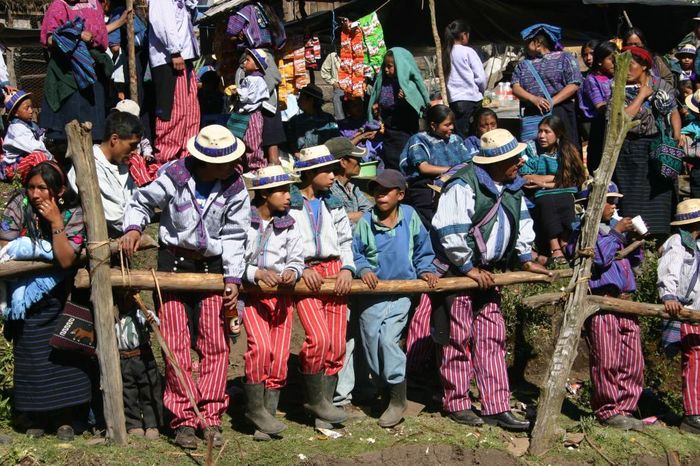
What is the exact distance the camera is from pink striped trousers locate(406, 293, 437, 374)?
7.89 m

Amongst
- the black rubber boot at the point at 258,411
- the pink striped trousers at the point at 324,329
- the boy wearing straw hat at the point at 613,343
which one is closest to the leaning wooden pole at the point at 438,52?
the boy wearing straw hat at the point at 613,343

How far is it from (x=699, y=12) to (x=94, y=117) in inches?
286

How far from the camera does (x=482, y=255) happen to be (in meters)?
7.41

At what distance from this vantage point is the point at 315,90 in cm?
1181

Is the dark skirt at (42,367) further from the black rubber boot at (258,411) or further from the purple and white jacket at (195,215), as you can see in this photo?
the black rubber boot at (258,411)

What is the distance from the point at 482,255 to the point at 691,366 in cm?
191

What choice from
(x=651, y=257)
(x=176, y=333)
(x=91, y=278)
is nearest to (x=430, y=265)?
(x=176, y=333)

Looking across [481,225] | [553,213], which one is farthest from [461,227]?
[553,213]

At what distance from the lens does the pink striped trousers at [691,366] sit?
7789mm

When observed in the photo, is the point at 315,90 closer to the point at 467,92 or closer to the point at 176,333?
the point at 467,92

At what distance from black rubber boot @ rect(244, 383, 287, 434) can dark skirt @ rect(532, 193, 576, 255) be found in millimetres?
3864

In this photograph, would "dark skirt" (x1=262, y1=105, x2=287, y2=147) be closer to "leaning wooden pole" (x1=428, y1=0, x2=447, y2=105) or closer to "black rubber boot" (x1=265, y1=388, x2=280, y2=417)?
"leaning wooden pole" (x1=428, y1=0, x2=447, y2=105)

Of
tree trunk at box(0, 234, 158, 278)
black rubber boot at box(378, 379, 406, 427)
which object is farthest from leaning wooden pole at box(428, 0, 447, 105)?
tree trunk at box(0, 234, 158, 278)

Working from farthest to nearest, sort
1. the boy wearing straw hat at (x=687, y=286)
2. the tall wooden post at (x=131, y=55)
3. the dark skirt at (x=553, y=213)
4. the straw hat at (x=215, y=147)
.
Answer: the tall wooden post at (x=131, y=55) → the dark skirt at (x=553, y=213) → the boy wearing straw hat at (x=687, y=286) → the straw hat at (x=215, y=147)
